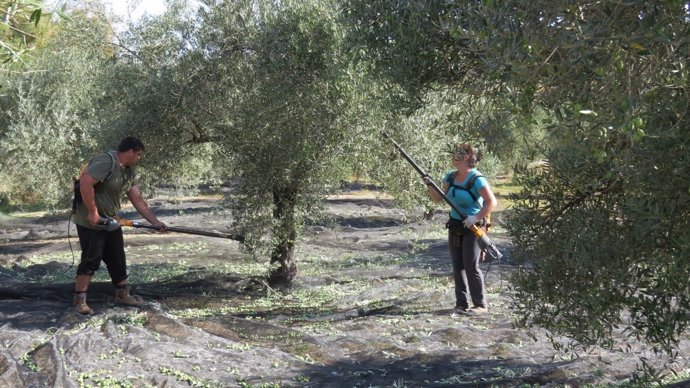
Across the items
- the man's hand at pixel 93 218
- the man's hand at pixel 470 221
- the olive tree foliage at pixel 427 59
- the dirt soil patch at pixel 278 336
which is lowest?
the dirt soil patch at pixel 278 336

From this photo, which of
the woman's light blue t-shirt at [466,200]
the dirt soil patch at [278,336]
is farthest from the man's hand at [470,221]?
the dirt soil patch at [278,336]

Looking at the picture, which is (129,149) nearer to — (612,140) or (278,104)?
(278,104)

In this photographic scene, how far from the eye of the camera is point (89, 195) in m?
8.19

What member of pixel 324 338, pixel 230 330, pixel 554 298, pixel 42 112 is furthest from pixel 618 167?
pixel 42 112

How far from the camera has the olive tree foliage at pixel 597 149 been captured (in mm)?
3648

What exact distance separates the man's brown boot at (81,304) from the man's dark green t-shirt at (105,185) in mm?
759

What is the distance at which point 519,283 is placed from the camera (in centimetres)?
537

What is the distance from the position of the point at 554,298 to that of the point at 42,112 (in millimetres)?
13467

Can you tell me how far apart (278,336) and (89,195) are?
8.23ft

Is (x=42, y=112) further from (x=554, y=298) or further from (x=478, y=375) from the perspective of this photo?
(x=554, y=298)

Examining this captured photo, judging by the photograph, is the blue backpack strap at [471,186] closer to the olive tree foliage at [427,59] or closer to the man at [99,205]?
the olive tree foliage at [427,59]

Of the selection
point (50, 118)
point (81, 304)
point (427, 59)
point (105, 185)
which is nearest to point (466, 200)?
point (427, 59)

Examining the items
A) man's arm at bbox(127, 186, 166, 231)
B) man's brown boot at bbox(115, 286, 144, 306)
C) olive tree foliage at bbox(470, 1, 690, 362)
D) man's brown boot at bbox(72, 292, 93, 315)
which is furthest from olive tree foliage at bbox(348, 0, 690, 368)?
man's brown boot at bbox(115, 286, 144, 306)

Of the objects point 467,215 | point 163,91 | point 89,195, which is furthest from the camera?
point 163,91
